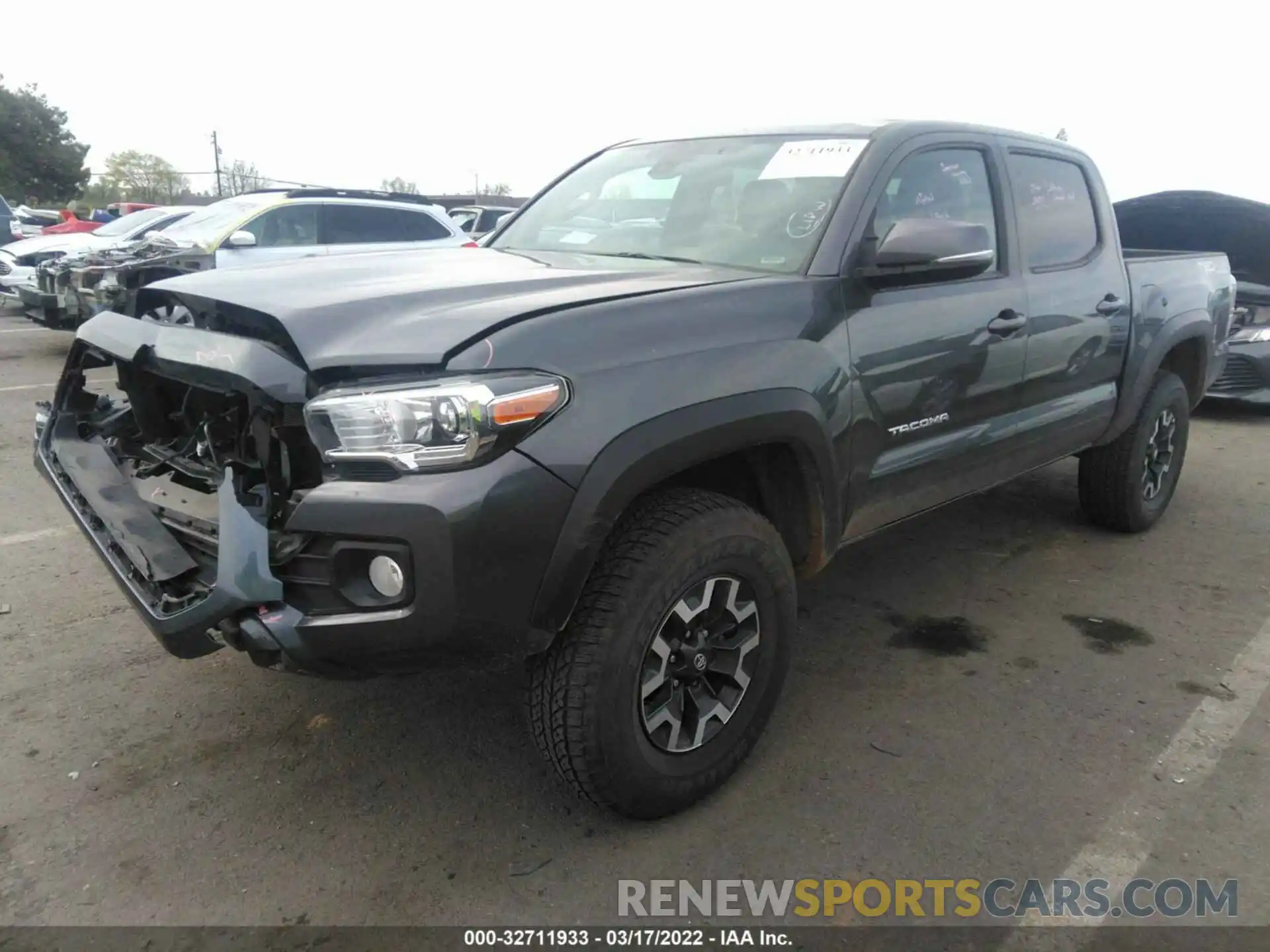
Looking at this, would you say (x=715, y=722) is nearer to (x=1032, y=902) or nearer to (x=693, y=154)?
(x=1032, y=902)

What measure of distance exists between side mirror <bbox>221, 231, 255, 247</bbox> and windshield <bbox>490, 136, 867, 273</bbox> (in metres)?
5.83

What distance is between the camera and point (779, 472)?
8.74ft

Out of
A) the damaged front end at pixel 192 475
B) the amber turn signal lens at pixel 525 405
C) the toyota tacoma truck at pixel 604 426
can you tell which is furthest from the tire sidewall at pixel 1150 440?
the damaged front end at pixel 192 475

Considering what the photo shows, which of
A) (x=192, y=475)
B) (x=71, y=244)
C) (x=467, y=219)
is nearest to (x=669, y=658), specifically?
(x=192, y=475)

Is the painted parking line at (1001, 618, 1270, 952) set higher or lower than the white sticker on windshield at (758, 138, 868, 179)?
lower

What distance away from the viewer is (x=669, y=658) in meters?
2.35

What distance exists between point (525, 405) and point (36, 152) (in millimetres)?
55189

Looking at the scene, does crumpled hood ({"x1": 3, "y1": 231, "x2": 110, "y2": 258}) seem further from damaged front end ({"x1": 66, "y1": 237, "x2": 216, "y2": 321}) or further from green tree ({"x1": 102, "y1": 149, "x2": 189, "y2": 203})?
green tree ({"x1": 102, "y1": 149, "x2": 189, "y2": 203})

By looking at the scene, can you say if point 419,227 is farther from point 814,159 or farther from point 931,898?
point 931,898

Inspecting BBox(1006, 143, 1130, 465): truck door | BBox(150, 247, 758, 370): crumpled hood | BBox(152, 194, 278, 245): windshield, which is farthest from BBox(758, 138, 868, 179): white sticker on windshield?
BBox(152, 194, 278, 245): windshield

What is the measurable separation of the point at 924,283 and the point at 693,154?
1.00 meters

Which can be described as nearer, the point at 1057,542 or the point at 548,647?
the point at 548,647

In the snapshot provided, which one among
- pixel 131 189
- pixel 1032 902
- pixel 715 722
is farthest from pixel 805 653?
pixel 131 189

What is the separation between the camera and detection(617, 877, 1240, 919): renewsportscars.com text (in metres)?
2.18
